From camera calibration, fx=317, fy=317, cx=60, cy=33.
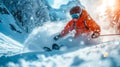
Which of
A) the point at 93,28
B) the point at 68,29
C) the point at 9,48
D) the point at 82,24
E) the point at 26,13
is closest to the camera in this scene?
the point at 93,28

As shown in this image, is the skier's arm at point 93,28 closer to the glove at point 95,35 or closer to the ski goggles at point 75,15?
the glove at point 95,35

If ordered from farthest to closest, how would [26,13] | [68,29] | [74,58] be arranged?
[26,13] → [68,29] → [74,58]

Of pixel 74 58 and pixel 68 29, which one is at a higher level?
pixel 68 29

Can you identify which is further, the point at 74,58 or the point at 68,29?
the point at 68,29

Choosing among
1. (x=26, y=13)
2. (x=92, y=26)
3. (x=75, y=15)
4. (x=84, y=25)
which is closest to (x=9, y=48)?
(x=75, y=15)

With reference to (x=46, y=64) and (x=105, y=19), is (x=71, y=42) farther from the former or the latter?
(x=105, y=19)

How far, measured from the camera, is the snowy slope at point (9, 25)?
3625 centimetres

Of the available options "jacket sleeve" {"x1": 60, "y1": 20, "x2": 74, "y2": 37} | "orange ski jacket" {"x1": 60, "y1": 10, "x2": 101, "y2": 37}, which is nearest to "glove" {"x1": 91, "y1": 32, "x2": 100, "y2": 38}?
"orange ski jacket" {"x1": 60, "y1": 10, "x2": 101, "y2": 37}

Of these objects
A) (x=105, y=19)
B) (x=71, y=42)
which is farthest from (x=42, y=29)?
(x=105, y=19)

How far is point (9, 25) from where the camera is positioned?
3884cm

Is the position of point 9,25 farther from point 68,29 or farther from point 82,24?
point 82,24

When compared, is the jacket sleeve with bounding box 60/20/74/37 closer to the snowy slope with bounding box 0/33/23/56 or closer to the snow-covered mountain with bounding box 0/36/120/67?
the snowy slope with bounding box 0/33/23/56

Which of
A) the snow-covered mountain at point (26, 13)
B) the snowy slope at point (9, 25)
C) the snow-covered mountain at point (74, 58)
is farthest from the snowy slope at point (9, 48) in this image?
the snow-covered mountain at point (26, 13)

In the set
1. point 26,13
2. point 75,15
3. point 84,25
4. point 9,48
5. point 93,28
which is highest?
point 26,13
